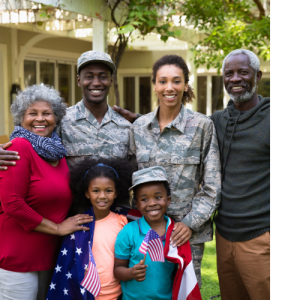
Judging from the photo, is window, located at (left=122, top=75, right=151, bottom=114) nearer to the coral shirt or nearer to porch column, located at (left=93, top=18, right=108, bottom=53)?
porch column, located at (left=93, top=18, right=108, bottom=53)

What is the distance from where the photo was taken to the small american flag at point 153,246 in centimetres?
239

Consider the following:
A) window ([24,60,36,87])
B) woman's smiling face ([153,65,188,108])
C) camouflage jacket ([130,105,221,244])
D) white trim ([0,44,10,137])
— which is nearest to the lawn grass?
camouflage jacket ([130,105,221,244])

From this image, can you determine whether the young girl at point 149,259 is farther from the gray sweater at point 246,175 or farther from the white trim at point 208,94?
the white trim at point 208,94

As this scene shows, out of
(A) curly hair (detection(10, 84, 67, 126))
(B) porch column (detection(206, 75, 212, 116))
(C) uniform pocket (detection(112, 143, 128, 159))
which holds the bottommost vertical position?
(C) uniform pocket (detection(112, 143, 128, 159))

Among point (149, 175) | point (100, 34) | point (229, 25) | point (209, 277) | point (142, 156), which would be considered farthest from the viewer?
point (229, 25)

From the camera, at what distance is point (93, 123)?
299 cm

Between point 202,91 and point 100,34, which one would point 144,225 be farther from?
point 202,91

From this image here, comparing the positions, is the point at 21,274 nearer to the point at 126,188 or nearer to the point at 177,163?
the point at 126,188

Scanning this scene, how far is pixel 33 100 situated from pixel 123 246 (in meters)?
1.15

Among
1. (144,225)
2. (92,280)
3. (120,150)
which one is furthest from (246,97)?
(92,280)

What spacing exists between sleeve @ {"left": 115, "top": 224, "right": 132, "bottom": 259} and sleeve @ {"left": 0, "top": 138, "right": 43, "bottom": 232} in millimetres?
514

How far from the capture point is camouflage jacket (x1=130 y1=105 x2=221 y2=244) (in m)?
2.69

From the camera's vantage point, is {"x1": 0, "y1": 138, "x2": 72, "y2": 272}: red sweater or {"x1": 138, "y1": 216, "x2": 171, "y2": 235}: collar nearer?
{"x1": 0, "y1": 138, "x2": 72, "y2": 272}: red sweater
